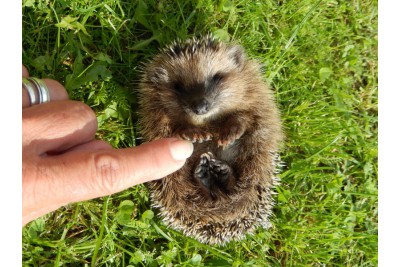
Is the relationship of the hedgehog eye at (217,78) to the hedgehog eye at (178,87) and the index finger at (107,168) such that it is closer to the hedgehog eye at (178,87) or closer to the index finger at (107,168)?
the hedgehog eye at (178,87)

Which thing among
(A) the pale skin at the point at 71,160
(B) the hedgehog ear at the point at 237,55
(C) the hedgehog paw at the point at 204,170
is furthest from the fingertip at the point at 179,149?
(B) the hedgehog ear at the point at 237,55

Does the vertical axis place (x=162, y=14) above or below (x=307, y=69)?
above

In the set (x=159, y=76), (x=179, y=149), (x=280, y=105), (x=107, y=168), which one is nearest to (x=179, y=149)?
(x=179, y=149)

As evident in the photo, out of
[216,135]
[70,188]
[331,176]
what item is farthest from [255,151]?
[70,188]

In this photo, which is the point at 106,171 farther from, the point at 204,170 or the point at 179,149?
the point at 204,170

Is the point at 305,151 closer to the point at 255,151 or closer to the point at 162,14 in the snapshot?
the point at 255,151

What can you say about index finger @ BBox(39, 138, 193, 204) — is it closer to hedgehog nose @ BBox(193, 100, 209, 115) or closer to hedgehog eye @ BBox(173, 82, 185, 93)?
hedgehog nose @ BBox(193, 100, 209, 115)

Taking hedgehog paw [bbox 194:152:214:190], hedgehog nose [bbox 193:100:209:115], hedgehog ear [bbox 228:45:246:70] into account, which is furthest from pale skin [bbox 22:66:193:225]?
hedgehog ear [bbox 228:45:246:70]
